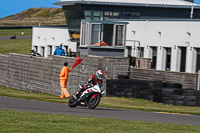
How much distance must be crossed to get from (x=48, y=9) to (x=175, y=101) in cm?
17981

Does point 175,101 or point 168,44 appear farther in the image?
point 168,44

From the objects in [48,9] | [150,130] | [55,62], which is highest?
[48,9]

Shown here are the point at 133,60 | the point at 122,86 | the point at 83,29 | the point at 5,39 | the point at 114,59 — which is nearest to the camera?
the point at 122,86

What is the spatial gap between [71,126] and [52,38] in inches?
Answer: 1876

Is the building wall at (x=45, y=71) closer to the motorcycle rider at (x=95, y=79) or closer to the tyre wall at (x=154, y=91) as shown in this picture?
the tyre wall at (x=154, y=91)

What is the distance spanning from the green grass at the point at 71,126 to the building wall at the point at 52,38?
41132 millimetres

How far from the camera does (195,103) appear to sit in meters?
22.2

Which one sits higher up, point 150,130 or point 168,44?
point 168,44

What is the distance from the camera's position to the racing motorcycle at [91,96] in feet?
58.1

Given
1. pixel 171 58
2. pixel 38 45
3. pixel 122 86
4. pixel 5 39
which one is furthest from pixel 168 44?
pixel 5 39

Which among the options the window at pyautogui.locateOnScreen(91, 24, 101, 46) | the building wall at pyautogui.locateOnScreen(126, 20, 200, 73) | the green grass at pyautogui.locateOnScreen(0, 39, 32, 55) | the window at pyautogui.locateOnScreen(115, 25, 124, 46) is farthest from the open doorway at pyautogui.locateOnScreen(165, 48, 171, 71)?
the green grass at pyautogui.locateOnScreen(0, 39, 32, 55)

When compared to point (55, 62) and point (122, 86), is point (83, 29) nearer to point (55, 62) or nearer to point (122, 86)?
point (55, 62)

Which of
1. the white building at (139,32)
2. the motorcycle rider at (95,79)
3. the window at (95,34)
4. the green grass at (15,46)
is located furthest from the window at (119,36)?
the green grass at (15,46)

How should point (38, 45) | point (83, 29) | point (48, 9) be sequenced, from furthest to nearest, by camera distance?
1. point (48, 9)
2. point (38, 45)
3. point (83, 29)
